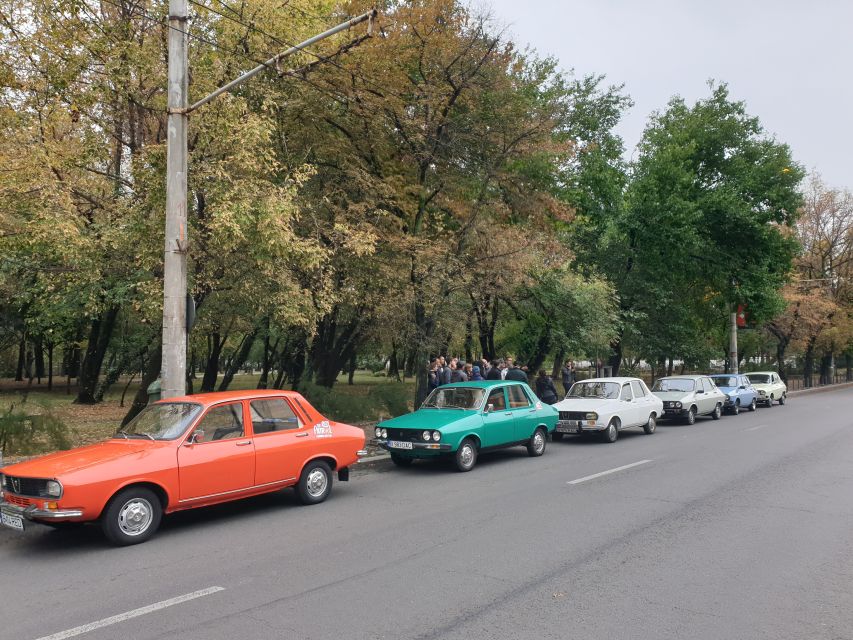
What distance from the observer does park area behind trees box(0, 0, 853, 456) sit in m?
12.9

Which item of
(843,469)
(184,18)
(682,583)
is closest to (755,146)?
(843,469)

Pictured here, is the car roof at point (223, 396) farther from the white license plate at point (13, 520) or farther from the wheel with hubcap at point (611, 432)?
the wheel with hubcap at point (611, 432)

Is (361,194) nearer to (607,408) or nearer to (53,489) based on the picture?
(607,408)

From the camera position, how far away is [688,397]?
20609 mm

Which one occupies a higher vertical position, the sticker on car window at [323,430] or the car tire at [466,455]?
the sticker on car window at [323,430]

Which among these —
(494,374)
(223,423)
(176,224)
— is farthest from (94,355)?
(223,423)

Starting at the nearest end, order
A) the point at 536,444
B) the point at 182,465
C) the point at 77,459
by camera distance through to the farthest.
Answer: the point at 77,459 → the point at 182,465 → the point at 536,444

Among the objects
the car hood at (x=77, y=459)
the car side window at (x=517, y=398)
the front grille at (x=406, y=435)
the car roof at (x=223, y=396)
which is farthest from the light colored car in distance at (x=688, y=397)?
the car hood at (x=77, y=459)

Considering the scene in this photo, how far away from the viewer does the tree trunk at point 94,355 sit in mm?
27484

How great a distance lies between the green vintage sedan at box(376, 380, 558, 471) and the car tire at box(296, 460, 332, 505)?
2425 millimetres

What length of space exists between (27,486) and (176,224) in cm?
483

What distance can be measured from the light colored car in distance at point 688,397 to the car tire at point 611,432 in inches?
213

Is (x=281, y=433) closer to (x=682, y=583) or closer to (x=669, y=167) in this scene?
(x=682, y=583)

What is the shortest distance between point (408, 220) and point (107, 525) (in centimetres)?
1341
